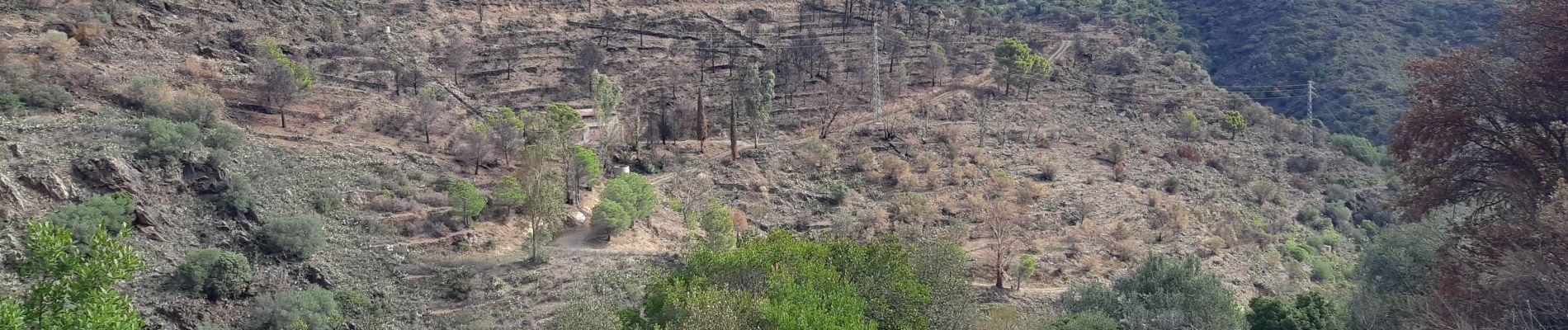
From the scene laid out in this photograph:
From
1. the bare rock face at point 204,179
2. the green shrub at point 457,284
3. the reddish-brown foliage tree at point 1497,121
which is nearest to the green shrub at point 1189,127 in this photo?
the reddish-brown foliage tree at point 1497,121

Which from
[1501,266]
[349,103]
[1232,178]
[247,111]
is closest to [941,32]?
[1232,178]

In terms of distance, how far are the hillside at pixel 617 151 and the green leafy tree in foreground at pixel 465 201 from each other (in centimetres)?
19

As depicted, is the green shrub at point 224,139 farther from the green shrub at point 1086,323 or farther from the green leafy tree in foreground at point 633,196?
the green shrub at point 1086,323

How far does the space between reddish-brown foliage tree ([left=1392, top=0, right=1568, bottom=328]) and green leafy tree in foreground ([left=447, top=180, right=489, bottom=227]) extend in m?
26.1

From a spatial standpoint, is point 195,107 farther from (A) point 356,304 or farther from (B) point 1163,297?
(B) point 1163,297

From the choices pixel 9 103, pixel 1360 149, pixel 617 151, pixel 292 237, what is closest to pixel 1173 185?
pixel 1360 149

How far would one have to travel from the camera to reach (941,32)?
6194 cm

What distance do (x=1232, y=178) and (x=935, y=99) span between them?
54.9 feet

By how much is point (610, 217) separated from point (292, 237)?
32.4ft

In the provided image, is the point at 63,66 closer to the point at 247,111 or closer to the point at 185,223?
the point at 247,111

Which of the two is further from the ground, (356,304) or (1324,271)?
(356,304)

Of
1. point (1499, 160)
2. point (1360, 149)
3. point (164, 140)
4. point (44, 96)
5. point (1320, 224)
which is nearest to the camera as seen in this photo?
point (1499, 160)

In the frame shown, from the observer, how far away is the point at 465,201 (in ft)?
96.5

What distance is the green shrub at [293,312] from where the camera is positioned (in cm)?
2127
